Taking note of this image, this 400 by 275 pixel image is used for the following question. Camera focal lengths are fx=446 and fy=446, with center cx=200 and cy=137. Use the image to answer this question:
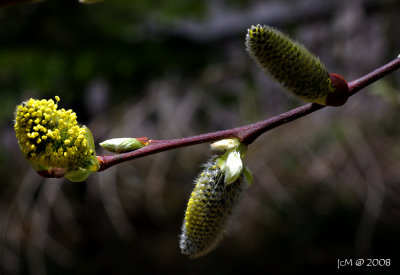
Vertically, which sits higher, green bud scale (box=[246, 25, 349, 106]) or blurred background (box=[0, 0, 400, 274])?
green bud scale (box=[246, 25, 349, 106])

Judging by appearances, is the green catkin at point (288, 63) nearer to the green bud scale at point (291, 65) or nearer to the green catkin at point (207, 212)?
the green bud scale at point (291, 65)

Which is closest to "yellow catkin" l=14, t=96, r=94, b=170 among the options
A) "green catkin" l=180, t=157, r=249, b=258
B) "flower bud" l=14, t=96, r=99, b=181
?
"flower bud" l=14, t=96, r=99, b=181

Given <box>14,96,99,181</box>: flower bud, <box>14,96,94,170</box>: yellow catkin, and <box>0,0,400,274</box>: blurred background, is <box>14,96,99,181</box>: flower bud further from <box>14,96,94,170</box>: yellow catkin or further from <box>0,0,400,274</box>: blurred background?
<box>0,0,400,274</box>: blurred background

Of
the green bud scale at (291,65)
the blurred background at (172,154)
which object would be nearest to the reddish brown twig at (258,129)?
the green bud scale at (291,65)

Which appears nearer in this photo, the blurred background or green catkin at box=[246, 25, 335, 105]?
green catkin at box=[246, 25, 335, 105]

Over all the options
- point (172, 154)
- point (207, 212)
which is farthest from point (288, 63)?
point (172, 154)

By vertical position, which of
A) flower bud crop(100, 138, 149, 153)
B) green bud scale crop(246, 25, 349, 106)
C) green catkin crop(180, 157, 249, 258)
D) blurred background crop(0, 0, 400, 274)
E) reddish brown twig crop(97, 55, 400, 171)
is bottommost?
blurred background crop(0, 0, 400, 274)
